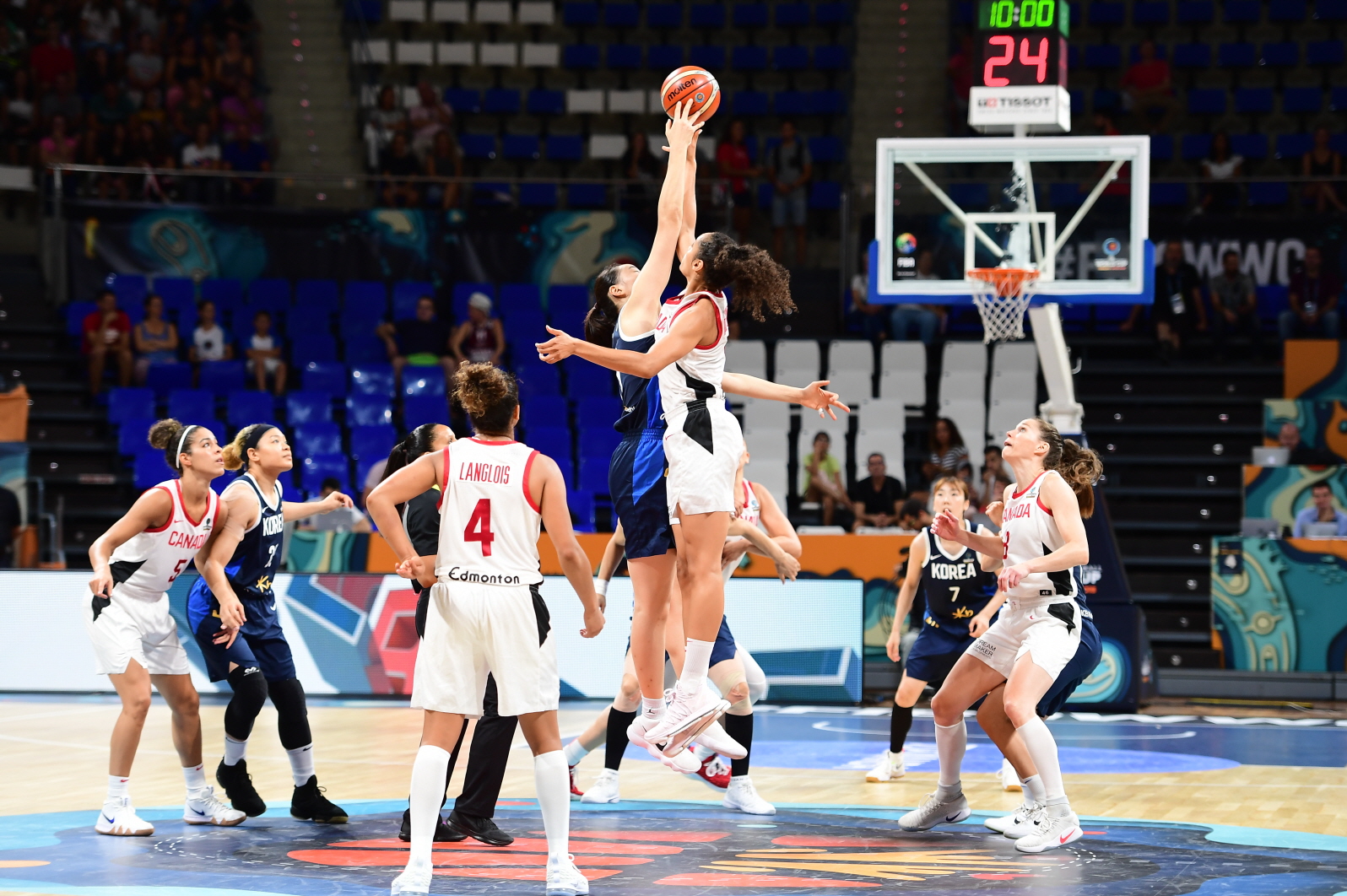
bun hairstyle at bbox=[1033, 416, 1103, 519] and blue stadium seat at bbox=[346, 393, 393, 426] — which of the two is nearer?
bun hairstyle at bbox=[1033, 416, 1103, 519]

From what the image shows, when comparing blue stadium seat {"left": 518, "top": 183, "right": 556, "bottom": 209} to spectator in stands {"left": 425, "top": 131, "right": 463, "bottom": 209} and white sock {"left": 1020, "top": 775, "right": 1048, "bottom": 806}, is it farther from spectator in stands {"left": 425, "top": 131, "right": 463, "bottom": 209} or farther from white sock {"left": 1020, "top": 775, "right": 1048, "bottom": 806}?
white sock {"left": 1020, "top": 775, "right": 1048, "bottom": 806}

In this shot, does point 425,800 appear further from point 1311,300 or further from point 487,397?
point 1311,300

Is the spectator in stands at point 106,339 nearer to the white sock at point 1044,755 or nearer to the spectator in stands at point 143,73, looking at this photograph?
the spectator in stands at point 143,73

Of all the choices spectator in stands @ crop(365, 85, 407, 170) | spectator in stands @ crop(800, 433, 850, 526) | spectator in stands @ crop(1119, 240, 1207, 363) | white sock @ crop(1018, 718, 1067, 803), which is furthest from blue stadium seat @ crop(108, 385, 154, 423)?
white sock @ crop(1018, 718, 1067, 803)

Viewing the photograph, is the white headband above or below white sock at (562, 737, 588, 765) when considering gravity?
above

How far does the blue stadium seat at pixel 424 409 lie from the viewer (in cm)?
1575

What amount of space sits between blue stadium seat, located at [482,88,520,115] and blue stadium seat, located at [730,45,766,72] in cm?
290

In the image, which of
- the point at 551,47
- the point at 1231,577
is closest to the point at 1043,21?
the point at 1231,577

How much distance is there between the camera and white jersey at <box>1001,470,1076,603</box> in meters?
6.68

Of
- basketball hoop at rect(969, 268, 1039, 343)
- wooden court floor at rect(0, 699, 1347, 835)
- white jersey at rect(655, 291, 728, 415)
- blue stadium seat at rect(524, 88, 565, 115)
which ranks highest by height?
blue stadium seat at rect(524, 88, 565, 115)

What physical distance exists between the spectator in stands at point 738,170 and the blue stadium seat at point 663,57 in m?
1.59

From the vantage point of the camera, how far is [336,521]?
1395 cm

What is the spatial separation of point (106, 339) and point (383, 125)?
14.6ft

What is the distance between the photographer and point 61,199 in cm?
1692
